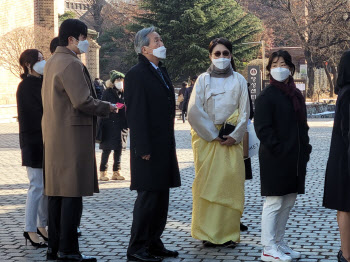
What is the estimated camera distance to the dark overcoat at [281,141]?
6582 millimetres

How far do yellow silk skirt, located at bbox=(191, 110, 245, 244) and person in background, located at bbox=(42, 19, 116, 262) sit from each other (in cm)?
122

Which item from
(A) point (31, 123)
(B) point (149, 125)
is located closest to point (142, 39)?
(B) point (149, 125)

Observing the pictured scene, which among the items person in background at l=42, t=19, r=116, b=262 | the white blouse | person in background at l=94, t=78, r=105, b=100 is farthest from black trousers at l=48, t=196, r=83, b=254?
person in background at l=94, t=78, r=105, b=100

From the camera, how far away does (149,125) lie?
21.6 feet

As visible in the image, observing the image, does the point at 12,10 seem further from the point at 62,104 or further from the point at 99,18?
the point at 99,18

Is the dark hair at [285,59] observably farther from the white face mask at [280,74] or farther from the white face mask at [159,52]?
the white face mask at [159,52]

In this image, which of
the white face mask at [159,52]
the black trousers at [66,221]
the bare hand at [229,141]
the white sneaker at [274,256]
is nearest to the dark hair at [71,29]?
the white face mask at [159,52]

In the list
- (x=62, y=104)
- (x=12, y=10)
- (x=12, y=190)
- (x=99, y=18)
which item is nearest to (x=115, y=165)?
(x=12, y=190)

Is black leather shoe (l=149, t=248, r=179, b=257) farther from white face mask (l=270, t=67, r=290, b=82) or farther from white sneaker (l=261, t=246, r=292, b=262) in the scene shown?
white face mask (l=270, t=67, r=290, b=82)

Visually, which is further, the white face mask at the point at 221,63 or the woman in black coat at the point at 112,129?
the woman in black coat at the point at 112,129

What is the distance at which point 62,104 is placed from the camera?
21.0ft

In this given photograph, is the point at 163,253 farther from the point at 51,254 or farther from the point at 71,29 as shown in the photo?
the point at 71,29

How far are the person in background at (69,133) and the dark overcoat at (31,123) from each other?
27.4 inches

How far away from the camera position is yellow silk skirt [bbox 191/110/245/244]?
7.30 m
